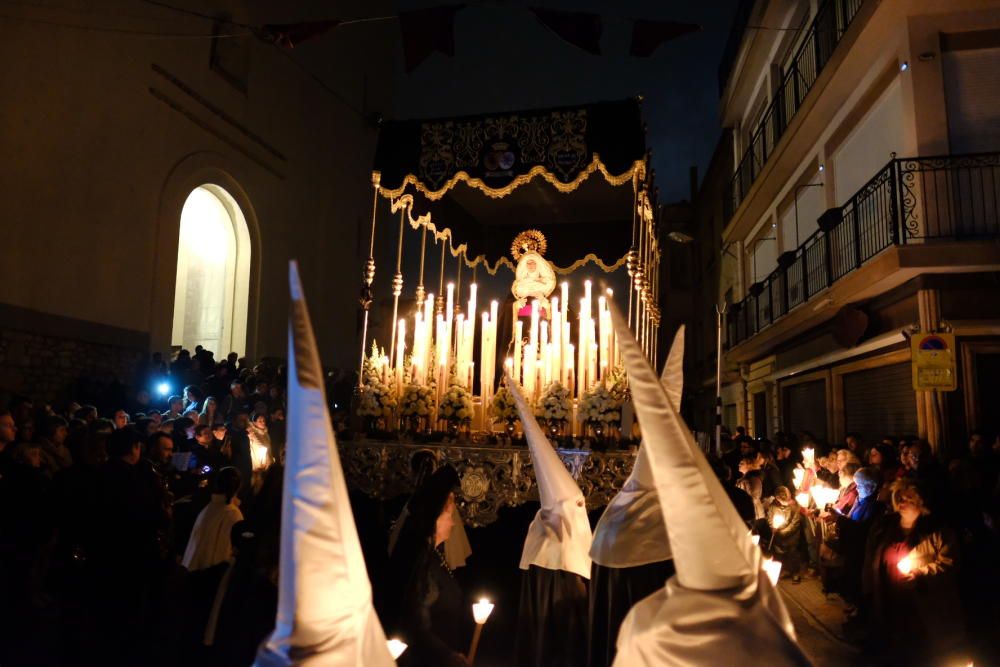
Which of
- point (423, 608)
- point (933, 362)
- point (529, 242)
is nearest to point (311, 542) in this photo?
point (423, 608)

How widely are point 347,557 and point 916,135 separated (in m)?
9.99

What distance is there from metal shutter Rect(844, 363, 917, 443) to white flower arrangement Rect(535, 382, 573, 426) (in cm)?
508

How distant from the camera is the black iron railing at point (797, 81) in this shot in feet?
37.2

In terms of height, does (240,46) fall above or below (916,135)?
above

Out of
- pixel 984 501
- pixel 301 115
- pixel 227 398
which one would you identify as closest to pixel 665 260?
pixel 301 115

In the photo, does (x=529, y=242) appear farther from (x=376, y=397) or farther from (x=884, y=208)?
(x=884, y=208)

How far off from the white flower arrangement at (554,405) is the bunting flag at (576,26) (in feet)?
10.9

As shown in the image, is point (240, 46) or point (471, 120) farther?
point (240, 46)

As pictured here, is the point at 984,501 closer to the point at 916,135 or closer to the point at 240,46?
the point at 916,135

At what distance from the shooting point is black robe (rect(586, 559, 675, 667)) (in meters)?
3.28

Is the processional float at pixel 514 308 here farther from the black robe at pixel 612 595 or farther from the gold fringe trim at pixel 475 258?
the black robe at pixel 612 595

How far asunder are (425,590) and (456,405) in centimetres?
339

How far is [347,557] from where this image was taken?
136 cm

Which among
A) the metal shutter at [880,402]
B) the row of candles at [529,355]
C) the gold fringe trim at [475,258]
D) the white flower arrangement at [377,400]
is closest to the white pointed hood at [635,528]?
the row of candles at [529,355]
